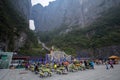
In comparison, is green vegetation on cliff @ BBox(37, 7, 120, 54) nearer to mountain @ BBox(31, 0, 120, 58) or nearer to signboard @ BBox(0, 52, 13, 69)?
mountain @ BBox(31, 0, 120, 58)

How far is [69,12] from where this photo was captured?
12688cm

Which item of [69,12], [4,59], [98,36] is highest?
[69,12]

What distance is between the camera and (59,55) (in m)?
41.4

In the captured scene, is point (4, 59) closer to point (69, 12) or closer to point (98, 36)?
point (98, 36)

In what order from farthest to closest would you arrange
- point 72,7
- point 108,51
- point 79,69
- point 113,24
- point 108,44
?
1. point 72,7
2. point 113,24
3. point 108,44
4. point 108,51
5. point 79,69

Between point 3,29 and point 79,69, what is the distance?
33403 millimetres

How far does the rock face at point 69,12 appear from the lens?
103 meters

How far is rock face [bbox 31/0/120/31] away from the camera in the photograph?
103 m

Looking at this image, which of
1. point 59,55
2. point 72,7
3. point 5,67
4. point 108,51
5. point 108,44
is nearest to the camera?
point 5,67

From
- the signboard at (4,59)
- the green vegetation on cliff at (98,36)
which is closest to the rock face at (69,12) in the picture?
the green vegetation on cliff at (98,36)

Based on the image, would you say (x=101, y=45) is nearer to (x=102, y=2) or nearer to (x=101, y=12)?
(x=101, y=12)

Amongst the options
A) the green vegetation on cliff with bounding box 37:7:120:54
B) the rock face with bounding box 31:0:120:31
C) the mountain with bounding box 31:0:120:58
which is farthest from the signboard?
the rock face with bounding box 31:0:120:31

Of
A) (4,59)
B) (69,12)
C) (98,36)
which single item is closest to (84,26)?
(98,36)

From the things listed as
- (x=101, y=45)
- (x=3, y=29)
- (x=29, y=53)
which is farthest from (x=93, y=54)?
(x=3, y=29)
